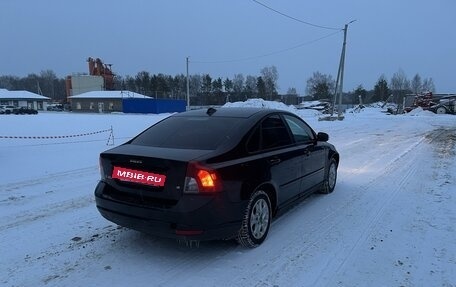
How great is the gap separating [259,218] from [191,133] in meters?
1.31

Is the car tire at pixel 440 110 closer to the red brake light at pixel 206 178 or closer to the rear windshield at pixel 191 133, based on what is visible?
the rear windshield at pixel 191 133

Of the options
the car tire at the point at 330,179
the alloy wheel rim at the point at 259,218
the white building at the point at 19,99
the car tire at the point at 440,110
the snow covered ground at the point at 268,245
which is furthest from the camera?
the white building at the point at 19,99

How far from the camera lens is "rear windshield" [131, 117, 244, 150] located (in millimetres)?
4711

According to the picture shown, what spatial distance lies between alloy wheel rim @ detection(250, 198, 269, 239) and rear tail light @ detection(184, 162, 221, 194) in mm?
783

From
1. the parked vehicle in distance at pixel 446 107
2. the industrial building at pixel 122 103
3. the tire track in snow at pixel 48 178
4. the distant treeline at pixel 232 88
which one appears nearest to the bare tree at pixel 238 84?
the distant treeline at pixel 232 88

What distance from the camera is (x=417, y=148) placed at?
13.5 metres

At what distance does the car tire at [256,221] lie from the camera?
456 centimetres

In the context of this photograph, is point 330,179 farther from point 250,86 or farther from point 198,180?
point 250,86

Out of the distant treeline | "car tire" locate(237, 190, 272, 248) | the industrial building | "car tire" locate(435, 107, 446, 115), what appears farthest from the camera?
the distant treeline

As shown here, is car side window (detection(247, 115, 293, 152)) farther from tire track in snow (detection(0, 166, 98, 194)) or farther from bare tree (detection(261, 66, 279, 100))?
bare tree (detection(261, 66, 279, 100))

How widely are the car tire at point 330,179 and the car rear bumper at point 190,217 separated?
10.0 feet

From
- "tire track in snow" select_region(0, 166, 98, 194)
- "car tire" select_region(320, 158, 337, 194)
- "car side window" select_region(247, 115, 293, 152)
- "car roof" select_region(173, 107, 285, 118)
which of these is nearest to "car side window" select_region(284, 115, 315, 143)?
"car side window" select_region(247, 115, 293, 152)

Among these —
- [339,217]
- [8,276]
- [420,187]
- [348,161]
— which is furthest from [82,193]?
[348,161]

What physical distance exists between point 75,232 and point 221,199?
2164 mm
